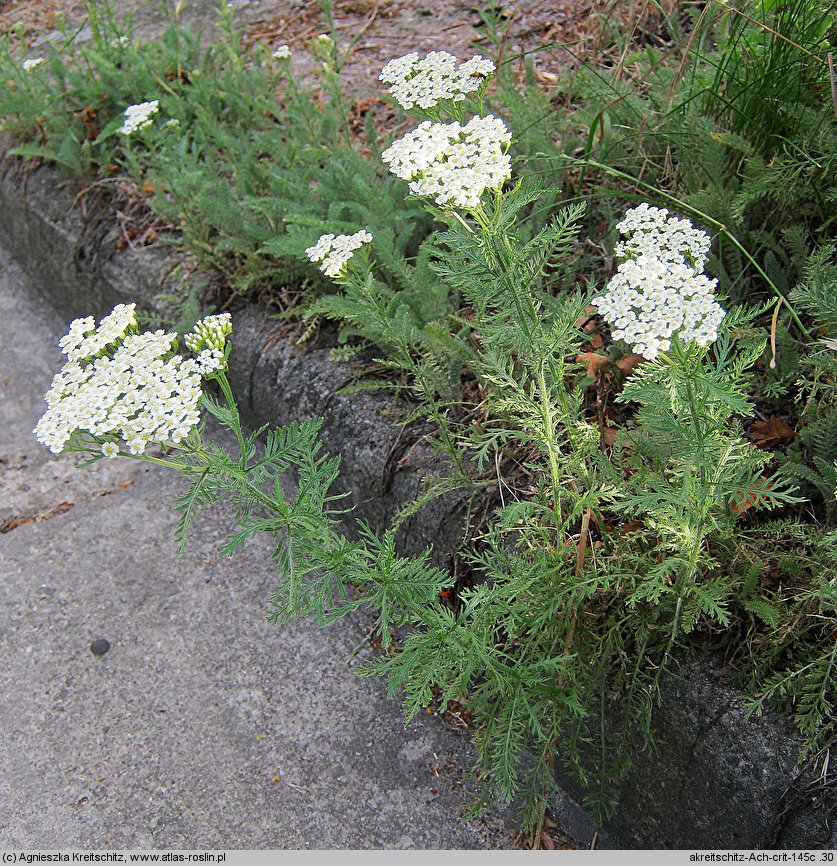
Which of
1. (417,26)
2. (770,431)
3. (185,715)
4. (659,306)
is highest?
(659,306)

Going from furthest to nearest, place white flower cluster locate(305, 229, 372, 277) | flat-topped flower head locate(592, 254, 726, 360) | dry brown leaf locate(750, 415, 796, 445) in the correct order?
dry brown leaf locate(750, 415, 796, 445), white flower cluster locate(305, 229, 372, 277), flat-topped flower head locate(592, 254, 726, 360)

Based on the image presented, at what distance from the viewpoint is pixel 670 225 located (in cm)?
157

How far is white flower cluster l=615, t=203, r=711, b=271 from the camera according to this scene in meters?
1.52

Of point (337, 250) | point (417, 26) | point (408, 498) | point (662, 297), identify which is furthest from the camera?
point (417, 26)

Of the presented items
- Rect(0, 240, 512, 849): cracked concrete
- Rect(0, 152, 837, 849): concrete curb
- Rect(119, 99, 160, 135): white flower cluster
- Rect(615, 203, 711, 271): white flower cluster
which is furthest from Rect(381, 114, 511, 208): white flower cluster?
Rect(119, 99, 160, 135): white flower cluster

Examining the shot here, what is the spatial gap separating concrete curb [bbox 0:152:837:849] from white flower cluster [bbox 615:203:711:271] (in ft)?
2.89

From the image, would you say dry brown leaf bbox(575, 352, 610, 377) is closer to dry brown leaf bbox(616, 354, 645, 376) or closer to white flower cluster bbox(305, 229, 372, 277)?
dry brown leaf bbox(616, 354, 645, 376)

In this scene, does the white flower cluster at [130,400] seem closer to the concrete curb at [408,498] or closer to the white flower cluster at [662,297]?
the white flower cluster at [662,297]

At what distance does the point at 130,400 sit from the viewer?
1.51m

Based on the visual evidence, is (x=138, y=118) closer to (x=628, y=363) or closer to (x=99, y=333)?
(x=99, y=333)

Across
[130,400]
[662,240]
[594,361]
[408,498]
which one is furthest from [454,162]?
[408,498]

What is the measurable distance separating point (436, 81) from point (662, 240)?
67 centimetres

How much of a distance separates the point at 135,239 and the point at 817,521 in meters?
2.78

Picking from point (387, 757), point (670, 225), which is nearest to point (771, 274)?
point (670, 225)
